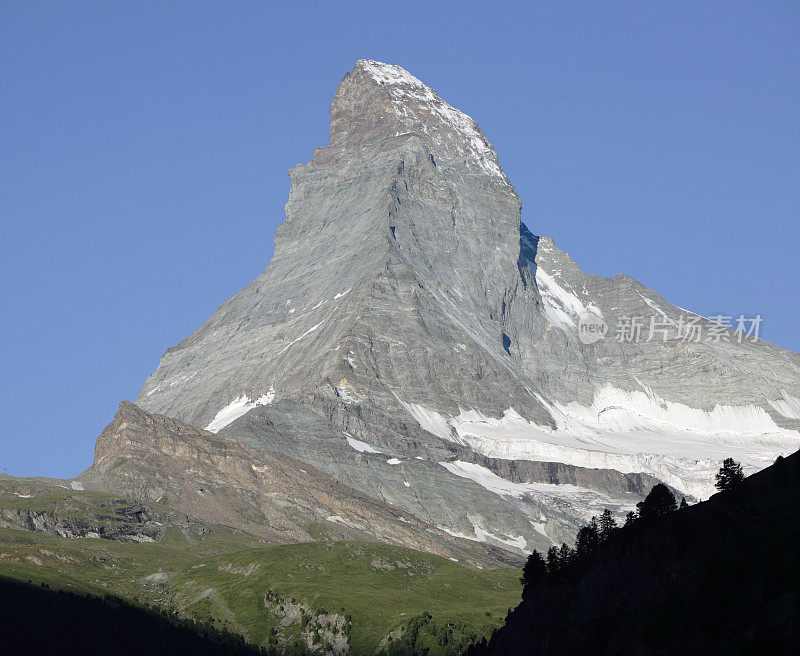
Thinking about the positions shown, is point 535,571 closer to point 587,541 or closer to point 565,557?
point 565,557

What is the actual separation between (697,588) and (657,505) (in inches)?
1682

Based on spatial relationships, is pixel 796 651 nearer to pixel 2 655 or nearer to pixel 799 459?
pixel 799 459

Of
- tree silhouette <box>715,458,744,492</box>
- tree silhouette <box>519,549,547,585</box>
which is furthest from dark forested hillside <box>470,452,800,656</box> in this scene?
tree silhouette <box>519,549,547,585</box>

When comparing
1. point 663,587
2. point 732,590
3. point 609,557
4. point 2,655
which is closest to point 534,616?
point 609,557

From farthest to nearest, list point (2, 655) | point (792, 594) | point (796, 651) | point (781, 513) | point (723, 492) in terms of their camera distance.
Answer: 1. point (2, 655)
2. point (723, 492)
3. point (781, 513)
4. point (792, 594)
5. point (796, 651)

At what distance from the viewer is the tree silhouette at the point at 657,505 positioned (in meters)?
132

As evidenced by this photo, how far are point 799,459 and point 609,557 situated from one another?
19841mm

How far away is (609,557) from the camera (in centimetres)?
11325

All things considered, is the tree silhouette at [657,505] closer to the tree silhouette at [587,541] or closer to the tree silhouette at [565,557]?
the tree silhouette at [587,541]

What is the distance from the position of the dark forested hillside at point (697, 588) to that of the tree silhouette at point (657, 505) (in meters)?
6.02

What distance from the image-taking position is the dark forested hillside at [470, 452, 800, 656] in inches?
3255

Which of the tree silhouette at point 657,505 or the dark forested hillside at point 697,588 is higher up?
the tree silhouette at point 657,505

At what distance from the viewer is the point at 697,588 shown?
94438 mm

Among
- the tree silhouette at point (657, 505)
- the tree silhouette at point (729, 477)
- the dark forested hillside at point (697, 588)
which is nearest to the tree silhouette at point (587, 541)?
the tree silhouette at point (657, 505)
